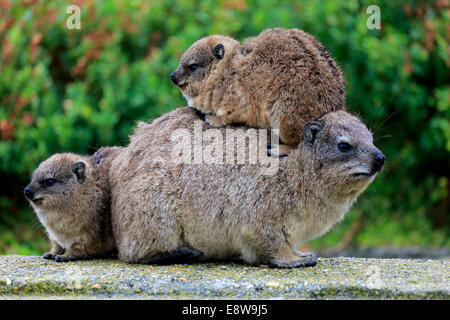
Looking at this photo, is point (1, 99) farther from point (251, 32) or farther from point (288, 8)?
point (288, 8)

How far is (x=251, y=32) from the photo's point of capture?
11.6 m

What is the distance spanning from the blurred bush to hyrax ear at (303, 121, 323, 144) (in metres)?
4.36

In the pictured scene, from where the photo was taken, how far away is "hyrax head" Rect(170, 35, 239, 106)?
7.80m

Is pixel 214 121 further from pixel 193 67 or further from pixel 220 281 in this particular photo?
pixel 220 281

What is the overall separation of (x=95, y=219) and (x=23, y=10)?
6.20m

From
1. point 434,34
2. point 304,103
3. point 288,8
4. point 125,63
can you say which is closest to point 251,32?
point 288,8

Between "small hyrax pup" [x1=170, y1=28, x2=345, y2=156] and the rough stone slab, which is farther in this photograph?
"small hyrax pup" [x1=170, y1=28, x2=345, y2=156]

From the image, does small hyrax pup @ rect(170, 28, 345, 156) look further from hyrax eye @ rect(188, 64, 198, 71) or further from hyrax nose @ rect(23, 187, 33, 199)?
hyrax nose @ rect(23, 187, 33, 199)

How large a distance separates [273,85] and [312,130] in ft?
2.04

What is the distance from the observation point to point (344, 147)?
266 inches

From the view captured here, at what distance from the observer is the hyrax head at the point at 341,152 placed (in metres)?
6.62
